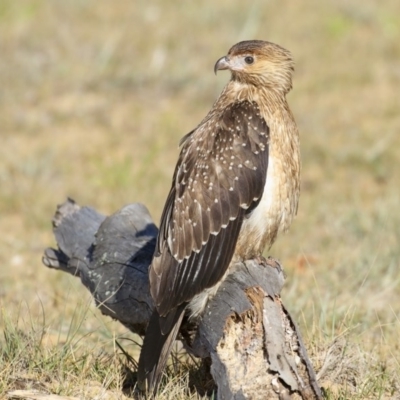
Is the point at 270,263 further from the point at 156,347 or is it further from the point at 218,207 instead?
the point at 156,347

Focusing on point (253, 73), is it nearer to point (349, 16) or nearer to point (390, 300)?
point (390, 300)

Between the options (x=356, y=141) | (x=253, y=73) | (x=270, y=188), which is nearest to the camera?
(x=270, y=188)

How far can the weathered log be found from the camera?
15.1ft

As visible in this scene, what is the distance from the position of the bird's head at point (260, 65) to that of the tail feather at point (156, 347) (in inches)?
61.2

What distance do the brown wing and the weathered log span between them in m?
0.21

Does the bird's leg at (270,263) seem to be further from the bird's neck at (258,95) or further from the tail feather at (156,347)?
the bird's neck at (258,95)

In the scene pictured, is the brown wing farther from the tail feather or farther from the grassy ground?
the grassy ground

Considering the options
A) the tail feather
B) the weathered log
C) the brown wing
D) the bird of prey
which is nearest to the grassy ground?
the tail feather

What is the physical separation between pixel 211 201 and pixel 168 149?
247 inches

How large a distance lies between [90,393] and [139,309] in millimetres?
771

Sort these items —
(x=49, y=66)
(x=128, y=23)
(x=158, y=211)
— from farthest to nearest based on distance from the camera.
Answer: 1. (x=128, y=23)
2. (x=49, y=66)
3. (x=158, y=211)

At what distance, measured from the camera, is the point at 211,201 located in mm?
5215

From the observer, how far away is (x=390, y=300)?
7.07 m

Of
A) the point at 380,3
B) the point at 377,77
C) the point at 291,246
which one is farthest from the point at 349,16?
the point at 291,246
